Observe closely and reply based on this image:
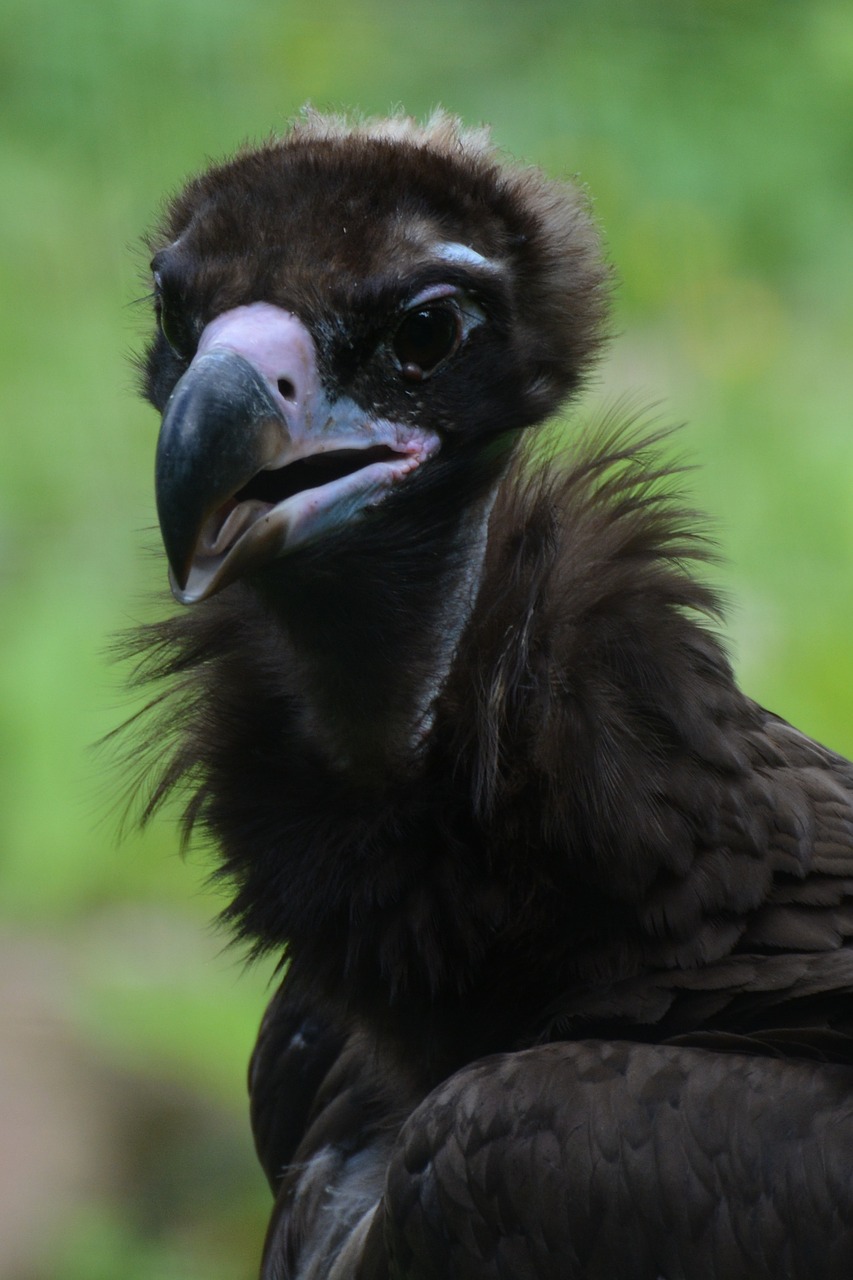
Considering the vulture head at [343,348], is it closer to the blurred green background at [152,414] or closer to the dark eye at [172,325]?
the dark eye at [172,325]

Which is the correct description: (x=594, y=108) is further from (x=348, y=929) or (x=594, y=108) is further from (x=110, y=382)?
(x=348, y=929)

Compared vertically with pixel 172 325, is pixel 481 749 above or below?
below

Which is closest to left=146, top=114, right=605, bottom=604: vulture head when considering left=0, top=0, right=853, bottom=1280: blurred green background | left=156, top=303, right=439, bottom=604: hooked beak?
left=156, top=303, right=439, bottom=604: hooked beak

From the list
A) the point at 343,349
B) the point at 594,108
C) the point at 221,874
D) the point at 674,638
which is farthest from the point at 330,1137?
the point at 594,108

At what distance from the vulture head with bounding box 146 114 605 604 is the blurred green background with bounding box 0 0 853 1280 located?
121cm

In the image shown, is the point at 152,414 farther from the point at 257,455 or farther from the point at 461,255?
the point at 257,455

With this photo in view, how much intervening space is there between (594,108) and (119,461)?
6.60 feet

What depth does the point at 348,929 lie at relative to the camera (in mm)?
2439

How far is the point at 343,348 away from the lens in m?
2.36

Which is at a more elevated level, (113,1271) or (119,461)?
(119,461)

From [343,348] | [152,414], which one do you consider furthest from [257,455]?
[152,414]

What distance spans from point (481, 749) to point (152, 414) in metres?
3.83

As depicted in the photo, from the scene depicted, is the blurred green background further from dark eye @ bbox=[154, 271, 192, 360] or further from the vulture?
the vulture

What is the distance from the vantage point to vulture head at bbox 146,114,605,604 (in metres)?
2.20
